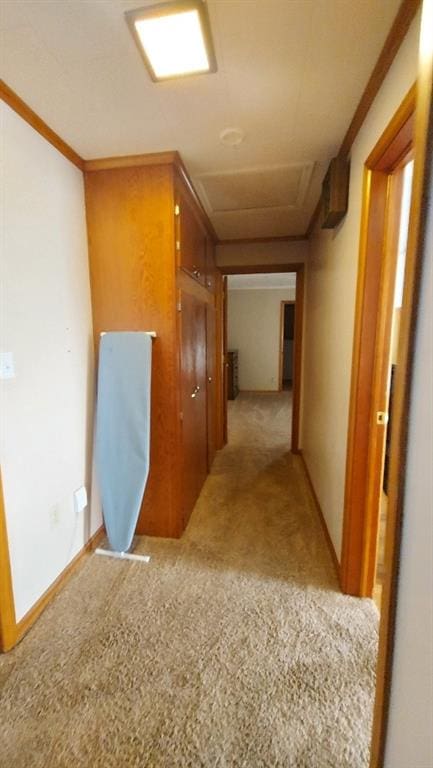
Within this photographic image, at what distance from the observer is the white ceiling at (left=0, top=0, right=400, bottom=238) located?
1.03m

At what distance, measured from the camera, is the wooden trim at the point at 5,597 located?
4.44 ft

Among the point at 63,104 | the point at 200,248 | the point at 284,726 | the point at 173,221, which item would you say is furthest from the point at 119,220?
the point at 284,726

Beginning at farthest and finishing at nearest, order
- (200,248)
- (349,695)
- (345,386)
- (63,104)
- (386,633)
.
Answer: (200,248) < (345,386) < (63,104) < (349,695) < (386,633)

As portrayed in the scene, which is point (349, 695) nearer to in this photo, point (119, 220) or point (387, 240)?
point (387, 240)

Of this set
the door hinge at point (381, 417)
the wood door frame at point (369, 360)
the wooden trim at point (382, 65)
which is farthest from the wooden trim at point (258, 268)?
the door hinge at point (381, 417)

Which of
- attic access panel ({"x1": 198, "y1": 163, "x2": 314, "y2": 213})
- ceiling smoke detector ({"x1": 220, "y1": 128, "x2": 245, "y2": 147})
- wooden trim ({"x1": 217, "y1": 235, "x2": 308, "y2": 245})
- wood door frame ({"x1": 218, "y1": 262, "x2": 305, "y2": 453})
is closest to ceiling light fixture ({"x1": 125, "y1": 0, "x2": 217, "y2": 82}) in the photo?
ceiling smoke detector ({"x1": 220, "y1": 128, "x2": 245, "y2": 147})

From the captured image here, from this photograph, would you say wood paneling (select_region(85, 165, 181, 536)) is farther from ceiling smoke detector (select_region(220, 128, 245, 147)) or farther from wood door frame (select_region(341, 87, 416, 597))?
wood door frame (select_region(341, 87, 416, 597))

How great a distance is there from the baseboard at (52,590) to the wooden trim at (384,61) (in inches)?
104

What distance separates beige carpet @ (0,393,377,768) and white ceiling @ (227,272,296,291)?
452 centimetres

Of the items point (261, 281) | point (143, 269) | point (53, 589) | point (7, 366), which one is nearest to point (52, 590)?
point (53, 589)

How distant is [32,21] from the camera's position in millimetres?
1045

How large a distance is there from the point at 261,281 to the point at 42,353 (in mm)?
5153

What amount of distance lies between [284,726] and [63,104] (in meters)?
2.54

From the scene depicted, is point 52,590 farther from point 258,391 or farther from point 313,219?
point 258,391
